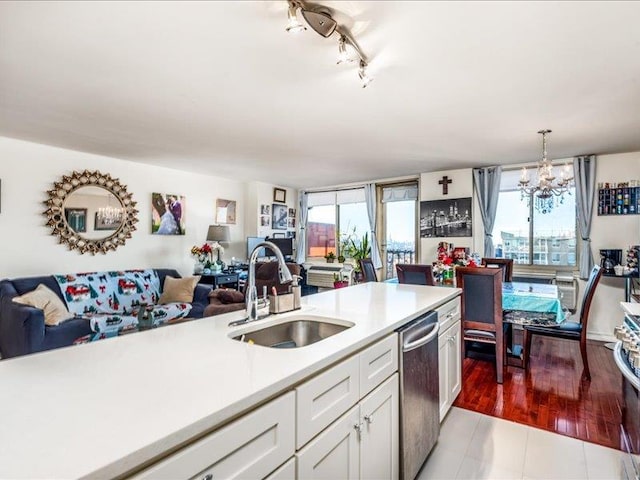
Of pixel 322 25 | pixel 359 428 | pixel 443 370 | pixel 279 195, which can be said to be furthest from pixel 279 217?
pixel 359 428

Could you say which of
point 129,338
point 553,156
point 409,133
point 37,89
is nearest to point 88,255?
point 37,89

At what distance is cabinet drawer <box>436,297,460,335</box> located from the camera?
2.12 meters

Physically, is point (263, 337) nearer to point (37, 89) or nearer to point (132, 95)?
point (132, 95)

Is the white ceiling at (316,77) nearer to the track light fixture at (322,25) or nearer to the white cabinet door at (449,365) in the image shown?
the track light fixture at (322,25)

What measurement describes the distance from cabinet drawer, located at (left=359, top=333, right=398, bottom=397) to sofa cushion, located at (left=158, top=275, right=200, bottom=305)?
135 inches

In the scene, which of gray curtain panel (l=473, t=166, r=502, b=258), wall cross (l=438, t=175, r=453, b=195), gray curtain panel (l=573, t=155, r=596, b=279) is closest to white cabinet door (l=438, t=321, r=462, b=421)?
gray curtain panel (l=473, t=166, r=502, b=258)

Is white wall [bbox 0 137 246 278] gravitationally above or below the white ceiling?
below

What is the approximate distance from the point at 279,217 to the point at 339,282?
73.5 inches

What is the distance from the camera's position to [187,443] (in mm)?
708

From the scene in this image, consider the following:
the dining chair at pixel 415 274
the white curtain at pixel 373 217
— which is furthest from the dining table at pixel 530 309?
the white curtain at pixel 373 217

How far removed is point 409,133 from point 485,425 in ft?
8.86

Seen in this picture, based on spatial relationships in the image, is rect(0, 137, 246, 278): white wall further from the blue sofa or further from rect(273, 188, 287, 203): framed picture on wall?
rect(273, 188, 287, 203): framed picture on wall

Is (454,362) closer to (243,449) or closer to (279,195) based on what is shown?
(243,449)

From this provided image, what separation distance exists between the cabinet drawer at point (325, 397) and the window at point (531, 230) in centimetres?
468
